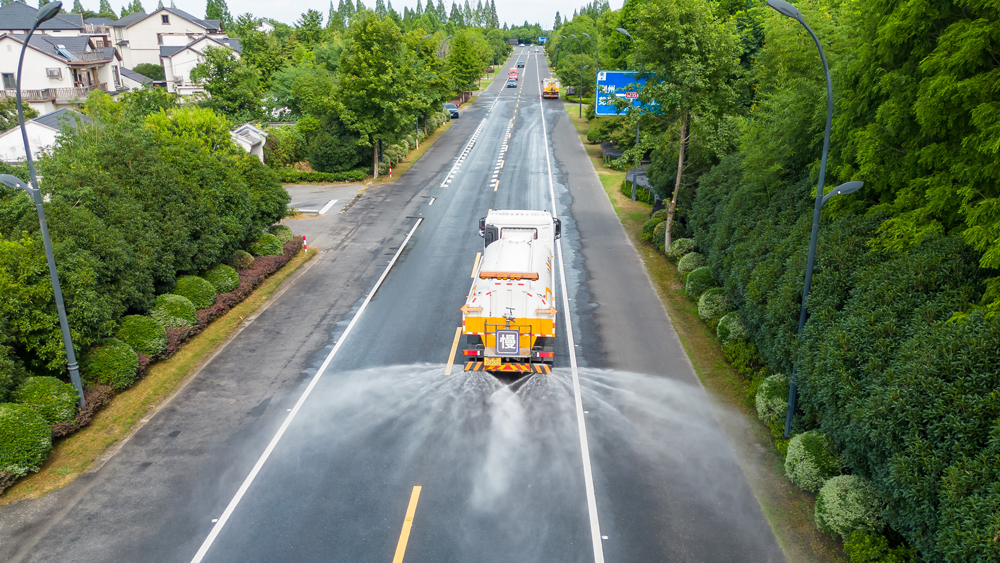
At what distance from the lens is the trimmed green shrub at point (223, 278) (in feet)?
77.5

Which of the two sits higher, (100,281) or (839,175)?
(839,175)

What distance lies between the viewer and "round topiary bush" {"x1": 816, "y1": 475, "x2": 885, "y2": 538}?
1160cm

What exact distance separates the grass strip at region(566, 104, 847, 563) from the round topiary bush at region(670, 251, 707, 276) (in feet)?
1.55

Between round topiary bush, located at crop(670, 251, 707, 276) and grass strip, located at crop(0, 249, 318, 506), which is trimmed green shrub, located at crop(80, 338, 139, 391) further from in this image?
round topiary bush, located at crop(670, 251, 707, 276)

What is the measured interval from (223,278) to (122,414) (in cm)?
796

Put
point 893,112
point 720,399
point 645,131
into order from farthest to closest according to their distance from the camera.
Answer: point 645,131 → point 720,399 → point 893,112

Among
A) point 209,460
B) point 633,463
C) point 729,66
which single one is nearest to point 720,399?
point 633,463

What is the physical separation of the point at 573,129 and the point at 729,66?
39677 millimetres

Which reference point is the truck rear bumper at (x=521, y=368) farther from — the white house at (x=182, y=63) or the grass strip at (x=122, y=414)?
the white house at (x=182, y=63)

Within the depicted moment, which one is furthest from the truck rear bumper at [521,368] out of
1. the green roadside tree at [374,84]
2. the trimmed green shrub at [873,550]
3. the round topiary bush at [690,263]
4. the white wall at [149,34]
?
the white wall at [149,34]

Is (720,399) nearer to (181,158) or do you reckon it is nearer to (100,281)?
(100,281)

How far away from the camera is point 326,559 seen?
1184 cm

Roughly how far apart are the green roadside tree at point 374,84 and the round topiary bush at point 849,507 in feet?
123

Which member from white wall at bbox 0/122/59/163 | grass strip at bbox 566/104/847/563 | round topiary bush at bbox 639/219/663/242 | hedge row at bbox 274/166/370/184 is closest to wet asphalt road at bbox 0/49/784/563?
grass strip at bbox 566/104/847/563
